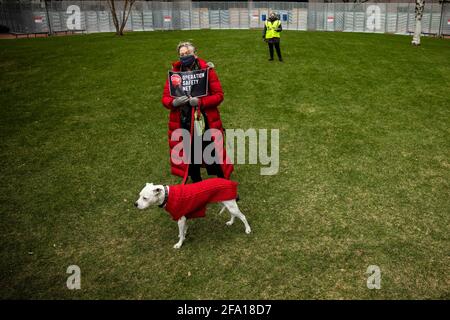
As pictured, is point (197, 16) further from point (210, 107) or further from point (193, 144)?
point (193, 144)

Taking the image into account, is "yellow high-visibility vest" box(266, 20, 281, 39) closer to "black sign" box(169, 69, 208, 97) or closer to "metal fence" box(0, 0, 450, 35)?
"black sign" box(169, 69, 208, 97)

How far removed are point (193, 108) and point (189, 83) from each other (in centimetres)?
40

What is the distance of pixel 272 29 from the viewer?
16172mm

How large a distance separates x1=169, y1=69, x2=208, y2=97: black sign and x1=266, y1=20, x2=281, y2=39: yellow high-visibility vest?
11092 millimetres

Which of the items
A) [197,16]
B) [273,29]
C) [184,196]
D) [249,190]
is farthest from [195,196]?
[197,16]

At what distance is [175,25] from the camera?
33.7m

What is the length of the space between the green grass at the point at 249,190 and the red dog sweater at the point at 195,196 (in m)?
0.77

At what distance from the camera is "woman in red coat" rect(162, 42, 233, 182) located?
19.8 ft

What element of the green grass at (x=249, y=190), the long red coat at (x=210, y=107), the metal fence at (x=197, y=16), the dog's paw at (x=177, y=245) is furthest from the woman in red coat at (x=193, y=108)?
the metal fence at (x=197, y=16)

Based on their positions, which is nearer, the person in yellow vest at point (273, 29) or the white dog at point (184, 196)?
the white dog at point (184, 196)

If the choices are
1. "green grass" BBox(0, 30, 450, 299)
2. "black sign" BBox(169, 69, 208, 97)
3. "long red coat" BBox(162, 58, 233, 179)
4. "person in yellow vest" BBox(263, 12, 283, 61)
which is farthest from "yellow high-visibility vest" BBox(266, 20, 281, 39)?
"black sign" BBox(169, 69, 208, 97)

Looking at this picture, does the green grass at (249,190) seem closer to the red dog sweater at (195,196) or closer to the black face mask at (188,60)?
the red dog sweater at (195,196)

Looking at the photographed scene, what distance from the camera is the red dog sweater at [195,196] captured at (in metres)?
5.38

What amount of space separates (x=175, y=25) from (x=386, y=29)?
58.4 feet
